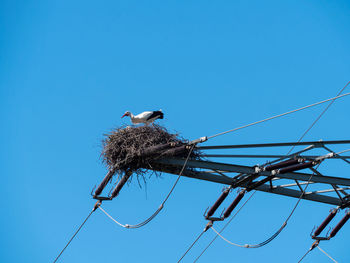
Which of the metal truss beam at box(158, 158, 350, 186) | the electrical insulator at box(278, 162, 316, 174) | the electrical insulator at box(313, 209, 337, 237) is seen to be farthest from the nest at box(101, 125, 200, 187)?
the electrical insulator at box(313, 209, 337, 237)

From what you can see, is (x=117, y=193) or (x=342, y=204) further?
(x=342, y=204)

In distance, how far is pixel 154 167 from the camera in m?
11.7

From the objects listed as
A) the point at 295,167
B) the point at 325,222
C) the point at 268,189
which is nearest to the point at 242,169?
the point at 295,167

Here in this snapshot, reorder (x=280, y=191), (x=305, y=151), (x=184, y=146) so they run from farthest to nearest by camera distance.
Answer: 1. (x=280, y=191)
2. (x=305, y=151)
3. (x=184, y=146)

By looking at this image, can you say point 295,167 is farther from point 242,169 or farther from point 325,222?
point 325,222

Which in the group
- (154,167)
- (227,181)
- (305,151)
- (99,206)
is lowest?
(99,206)

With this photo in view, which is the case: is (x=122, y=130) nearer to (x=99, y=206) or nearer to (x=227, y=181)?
(x=99, y=206)

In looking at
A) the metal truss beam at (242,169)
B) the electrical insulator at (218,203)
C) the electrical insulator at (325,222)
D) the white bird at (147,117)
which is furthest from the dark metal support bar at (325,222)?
the white bird at (147,117)

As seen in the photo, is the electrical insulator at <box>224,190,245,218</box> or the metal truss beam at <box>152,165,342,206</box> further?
the electrical insulator at <box>224,190,245,218</box>

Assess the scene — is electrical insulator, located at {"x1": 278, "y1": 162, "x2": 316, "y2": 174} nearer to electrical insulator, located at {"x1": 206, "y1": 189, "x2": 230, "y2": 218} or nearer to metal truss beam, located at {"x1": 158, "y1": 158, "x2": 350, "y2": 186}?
metal truss beam, located at {"x1": 158, "y1": 158, "x2": 350, "y2": 186}

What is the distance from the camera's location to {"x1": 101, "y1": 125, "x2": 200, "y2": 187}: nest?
1142 cm

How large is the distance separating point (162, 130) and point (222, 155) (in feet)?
4.53

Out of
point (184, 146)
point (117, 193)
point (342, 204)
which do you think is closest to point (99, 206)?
point (117, 193)

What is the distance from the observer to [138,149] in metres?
11.5
